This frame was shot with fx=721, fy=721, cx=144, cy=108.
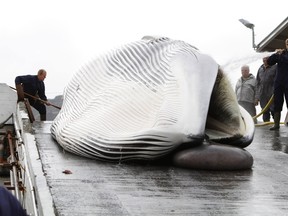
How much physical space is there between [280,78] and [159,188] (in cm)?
666

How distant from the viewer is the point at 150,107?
30.1 ft

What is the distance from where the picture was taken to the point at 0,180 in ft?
47.7

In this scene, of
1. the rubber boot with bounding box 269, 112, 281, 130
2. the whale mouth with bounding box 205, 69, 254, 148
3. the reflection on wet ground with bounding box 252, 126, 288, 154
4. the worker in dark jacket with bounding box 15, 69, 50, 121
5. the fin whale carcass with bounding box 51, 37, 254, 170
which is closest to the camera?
the fin whale carcass with bounding box 51, 37, 254, 170

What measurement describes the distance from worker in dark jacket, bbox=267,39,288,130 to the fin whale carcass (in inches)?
106

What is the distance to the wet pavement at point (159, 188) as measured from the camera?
6336 millimetres

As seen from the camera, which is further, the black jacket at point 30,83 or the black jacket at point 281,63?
the black jacket at point 30,83

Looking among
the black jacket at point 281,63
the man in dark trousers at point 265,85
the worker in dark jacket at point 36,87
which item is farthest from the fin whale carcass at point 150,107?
the man in dark trousers at point 265,85

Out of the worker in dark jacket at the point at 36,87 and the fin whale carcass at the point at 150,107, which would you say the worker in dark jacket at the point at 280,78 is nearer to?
the fin whale carcass at the point at 150,107

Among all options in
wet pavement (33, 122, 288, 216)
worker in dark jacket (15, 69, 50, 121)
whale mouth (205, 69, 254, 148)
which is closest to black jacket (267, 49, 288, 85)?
whale mouth (205, 69, 254, 148)

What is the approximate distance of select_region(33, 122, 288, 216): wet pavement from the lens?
6.34 meters

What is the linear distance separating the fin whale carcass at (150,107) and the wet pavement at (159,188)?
0.95ft

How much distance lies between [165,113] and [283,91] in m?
5.48

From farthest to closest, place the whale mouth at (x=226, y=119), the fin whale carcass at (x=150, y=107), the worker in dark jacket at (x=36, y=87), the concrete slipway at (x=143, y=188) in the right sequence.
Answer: the worker in dark jacket at (x=36, y=87)
the whale mouth at (x=226, y=119)
the fin whale carcass at (x=150, y=107)
the concrete slipway at (x=143, y=188)

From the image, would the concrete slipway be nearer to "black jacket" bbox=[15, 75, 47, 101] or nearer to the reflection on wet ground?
the reflection on wet ground
